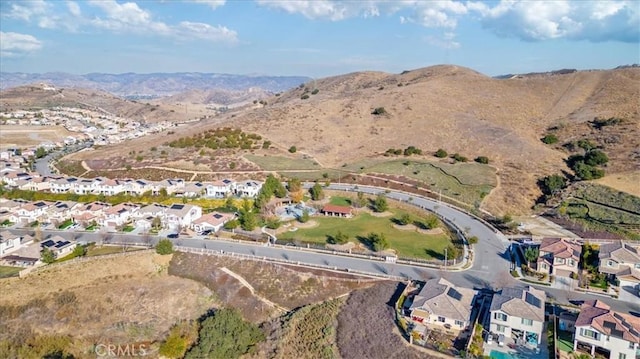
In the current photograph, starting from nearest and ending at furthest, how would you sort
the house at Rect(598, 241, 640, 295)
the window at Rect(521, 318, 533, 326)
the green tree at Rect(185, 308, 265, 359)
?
the window at Rect(521, 318, 533, 326)
the green tree at Rect(185, 308, 265, 359)
the house at Rect(598, 241, 640, 295)

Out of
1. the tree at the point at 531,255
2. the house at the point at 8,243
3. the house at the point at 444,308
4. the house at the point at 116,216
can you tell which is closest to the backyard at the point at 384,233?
the tree at the point at 531,255

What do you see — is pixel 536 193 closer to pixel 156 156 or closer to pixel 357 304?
pixel 357 304

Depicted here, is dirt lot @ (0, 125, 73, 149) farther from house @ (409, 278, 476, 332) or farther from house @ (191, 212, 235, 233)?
house @ (409, 278, 476, 332)

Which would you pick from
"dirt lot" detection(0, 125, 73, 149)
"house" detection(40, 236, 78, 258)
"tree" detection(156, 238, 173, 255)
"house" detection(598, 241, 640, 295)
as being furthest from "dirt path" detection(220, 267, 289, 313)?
"dirt lot" detection(0, 125, 73, 149)

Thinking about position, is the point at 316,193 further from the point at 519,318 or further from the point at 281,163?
the point at 519,318

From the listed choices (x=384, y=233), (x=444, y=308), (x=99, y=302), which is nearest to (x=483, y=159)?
(x=384, y=233)

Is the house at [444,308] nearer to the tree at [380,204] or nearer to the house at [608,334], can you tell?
the house at [608,334]
